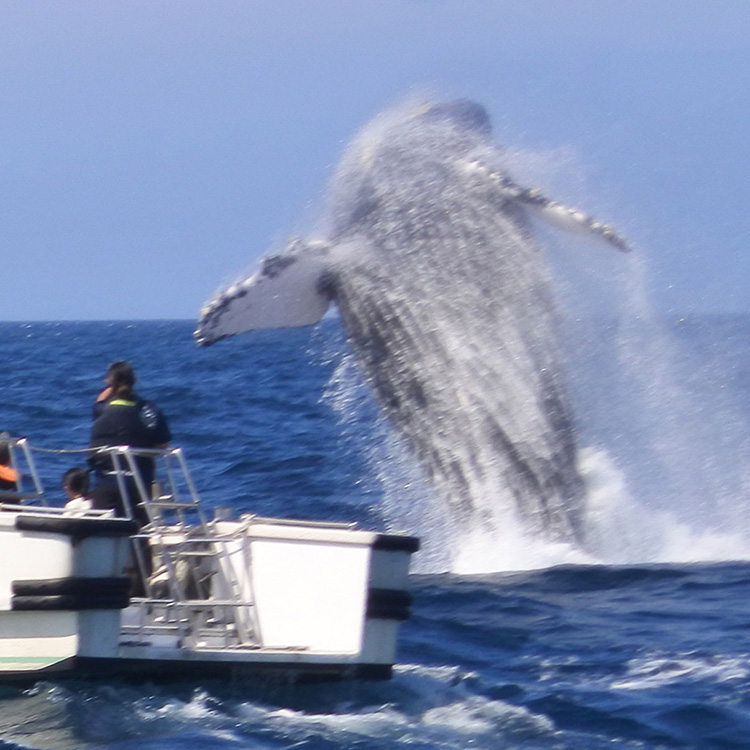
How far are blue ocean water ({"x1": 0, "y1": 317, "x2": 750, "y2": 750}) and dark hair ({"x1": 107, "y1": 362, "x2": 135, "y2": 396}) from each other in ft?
6.05

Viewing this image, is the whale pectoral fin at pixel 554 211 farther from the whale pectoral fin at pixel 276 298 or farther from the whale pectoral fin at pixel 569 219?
the whale pectoral fin at pixel 276 298

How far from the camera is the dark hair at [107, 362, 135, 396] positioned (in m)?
9.32

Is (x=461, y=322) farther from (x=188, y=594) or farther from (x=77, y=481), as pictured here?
(x=77, y=481)

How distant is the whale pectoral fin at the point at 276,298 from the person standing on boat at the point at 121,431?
2.84 meters

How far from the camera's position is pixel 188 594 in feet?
31.6

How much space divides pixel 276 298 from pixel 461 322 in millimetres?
1558

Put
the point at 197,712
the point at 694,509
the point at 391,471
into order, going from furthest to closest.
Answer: the point at 694,509
the point at 391,471
the point at 197,712

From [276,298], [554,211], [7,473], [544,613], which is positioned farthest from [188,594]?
[554,211]

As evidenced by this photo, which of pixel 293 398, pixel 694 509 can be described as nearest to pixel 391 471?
pixel 694 509

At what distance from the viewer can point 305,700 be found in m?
8.55

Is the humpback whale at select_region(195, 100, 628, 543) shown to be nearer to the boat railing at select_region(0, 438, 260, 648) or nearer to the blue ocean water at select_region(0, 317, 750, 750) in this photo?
the blue ocean water at select_region(0, 317, 750, 750)

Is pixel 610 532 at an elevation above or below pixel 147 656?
above

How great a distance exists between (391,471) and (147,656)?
5.46 m

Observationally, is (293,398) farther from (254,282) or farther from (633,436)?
(254,282)
